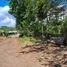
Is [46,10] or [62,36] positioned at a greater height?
[46,10]

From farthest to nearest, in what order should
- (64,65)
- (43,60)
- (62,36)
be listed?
(62,36)
(43,60)
(64,65)

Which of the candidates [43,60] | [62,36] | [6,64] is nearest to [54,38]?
[62,36]

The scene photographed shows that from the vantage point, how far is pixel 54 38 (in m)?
23.8

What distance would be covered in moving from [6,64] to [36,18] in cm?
877

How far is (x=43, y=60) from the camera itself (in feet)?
45.7

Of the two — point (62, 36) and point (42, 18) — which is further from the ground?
point (42, 18)

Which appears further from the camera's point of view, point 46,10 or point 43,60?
point 46,10

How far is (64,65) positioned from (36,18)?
8806 millimetres

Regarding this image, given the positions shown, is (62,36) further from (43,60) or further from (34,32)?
(43,60)

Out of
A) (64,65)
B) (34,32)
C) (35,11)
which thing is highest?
(35,11)

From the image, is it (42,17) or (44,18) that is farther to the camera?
(42,17)

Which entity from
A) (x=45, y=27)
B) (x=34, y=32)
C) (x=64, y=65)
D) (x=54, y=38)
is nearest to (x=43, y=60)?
(x=64, y=65)

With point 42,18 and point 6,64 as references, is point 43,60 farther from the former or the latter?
point 42,18

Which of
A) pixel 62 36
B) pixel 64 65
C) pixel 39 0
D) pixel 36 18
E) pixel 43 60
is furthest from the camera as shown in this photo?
pixel 62 36
